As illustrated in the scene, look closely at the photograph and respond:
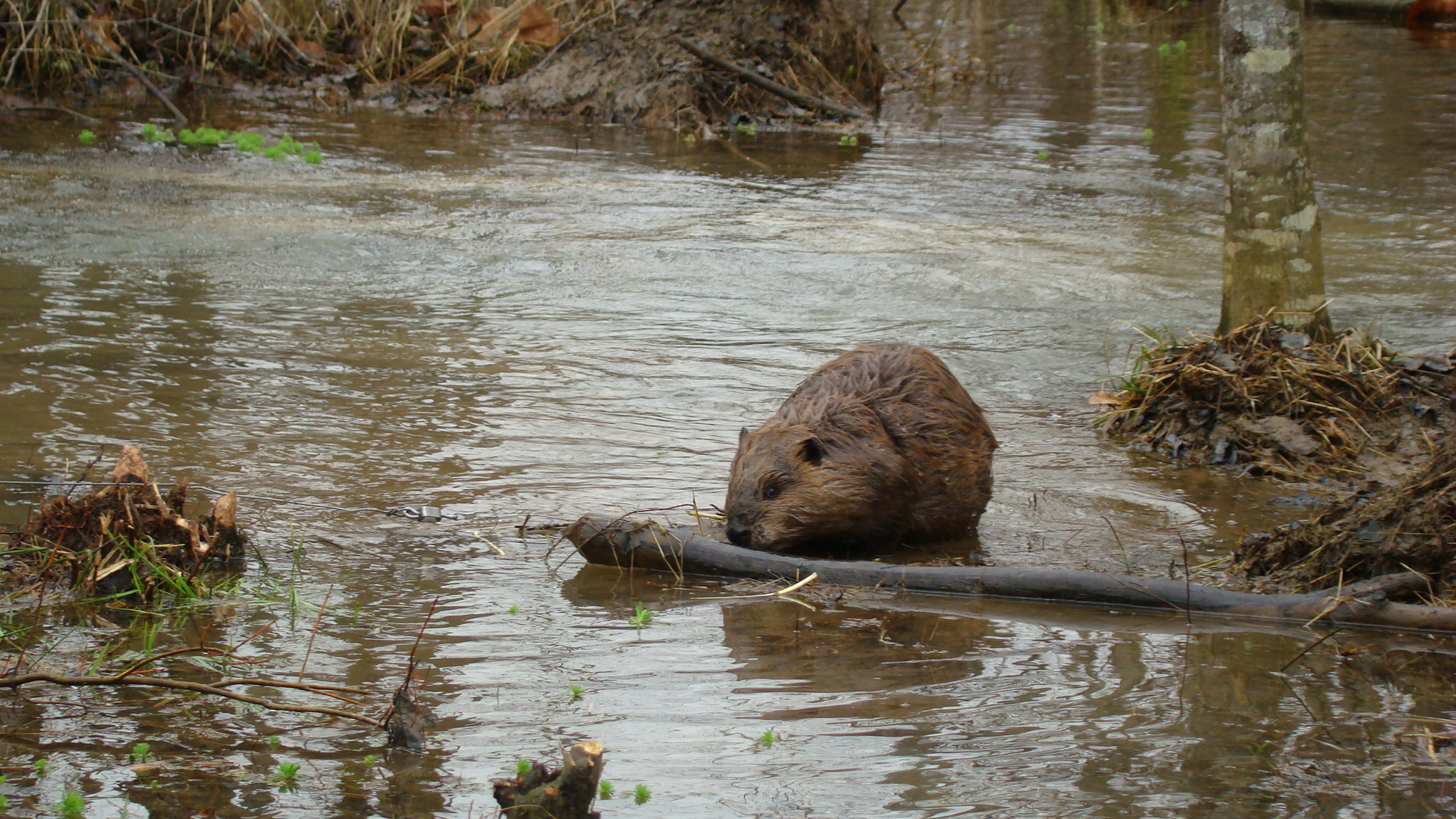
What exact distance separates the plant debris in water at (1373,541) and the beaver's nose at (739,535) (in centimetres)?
171

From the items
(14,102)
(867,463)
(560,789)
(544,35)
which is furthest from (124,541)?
(544,35)

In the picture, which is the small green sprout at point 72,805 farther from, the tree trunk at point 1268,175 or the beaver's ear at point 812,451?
the tree trunk at point 1268,175

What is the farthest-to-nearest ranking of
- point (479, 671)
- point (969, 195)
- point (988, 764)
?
point (969, 195) < point (479, 671) < point (988, 764)

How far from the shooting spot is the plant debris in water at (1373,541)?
4.32 meters

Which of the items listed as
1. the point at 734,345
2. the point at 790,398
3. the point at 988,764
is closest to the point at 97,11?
the point at 734,345

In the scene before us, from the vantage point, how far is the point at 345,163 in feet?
43.5

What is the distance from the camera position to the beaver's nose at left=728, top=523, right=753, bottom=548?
4926 millimetres

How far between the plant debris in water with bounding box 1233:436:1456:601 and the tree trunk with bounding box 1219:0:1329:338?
244cm

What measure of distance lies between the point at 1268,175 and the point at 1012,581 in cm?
361

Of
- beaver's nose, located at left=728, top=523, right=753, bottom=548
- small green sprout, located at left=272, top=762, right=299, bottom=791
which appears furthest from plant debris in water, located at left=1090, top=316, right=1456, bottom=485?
small green sprout, located at left=272, top=762, right=299, bottom=791

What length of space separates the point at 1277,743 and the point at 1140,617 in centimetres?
98

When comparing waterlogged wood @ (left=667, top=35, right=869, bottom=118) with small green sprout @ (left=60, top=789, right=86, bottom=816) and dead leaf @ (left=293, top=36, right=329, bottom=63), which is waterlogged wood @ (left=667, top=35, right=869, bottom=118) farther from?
small green sprout @ (left=60, top=789, right=86, bottom=816)

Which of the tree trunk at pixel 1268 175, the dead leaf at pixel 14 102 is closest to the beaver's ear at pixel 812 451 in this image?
the tree trunk at pixel 1268 175

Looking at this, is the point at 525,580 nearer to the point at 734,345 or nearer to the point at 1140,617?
the point at 1140,617
